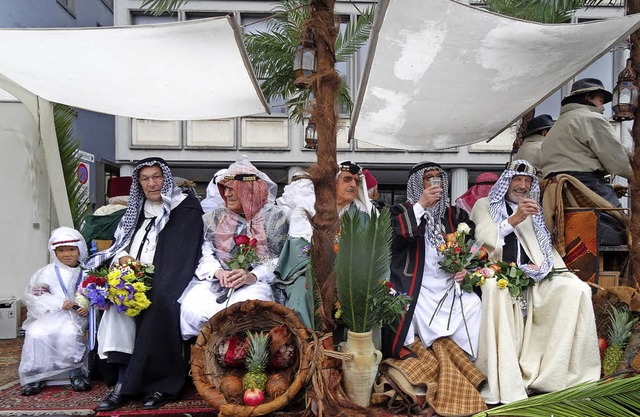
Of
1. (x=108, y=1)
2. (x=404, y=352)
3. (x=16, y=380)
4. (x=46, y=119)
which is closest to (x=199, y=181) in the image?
(x=108, y=1)

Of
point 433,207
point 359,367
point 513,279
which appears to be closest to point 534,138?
point 433,207

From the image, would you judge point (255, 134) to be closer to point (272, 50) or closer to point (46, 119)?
point (272, 50)

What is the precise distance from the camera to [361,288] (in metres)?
2.77

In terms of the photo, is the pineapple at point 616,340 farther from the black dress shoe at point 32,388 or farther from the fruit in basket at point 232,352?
the black dress shoe at point 32,388

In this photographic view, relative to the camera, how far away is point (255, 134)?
13117mm

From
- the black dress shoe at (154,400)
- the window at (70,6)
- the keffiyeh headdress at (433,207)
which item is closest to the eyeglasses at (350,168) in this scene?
the keffiyeh headdress at (433,207)

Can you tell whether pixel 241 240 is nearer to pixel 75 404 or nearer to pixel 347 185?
pixel 347 185

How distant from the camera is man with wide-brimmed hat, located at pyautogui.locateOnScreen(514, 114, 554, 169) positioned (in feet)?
19.3

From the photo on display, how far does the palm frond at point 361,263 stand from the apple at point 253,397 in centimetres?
74

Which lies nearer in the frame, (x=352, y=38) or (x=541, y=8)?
(x=541, y=8)

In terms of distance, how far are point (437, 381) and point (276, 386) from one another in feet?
3.75

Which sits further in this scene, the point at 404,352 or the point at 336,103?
the point at 404,352

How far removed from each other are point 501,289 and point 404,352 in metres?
0.87

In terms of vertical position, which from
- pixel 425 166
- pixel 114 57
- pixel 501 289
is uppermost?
pixel 114 57
